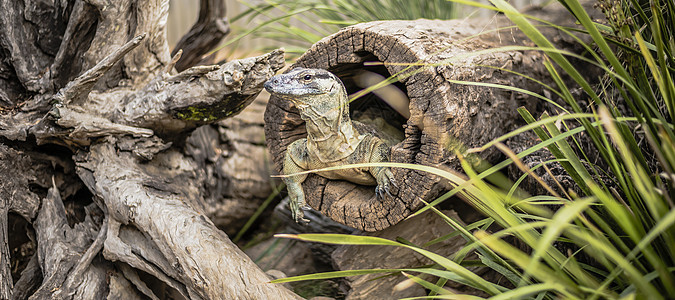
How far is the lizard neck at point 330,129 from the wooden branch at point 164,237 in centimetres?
47

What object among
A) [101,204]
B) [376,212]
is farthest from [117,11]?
[376,212]

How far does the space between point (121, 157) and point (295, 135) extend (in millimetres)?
768

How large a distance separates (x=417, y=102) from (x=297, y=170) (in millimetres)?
533

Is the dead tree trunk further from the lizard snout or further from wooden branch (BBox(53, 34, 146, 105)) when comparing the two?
the lizard snout

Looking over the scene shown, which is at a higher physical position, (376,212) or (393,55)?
(393,55)

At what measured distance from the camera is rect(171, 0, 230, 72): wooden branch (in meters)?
2.83

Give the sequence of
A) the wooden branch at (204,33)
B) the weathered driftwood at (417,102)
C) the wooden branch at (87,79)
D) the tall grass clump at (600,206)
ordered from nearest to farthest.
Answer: the tall grass clump at (600,206) → the weathered driftwood at (417,102) → the wooden branch at (87,79) → the wooden branch at (204,33)

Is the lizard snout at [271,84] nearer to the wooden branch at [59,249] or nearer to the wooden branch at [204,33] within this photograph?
the wooden branch at [59,249]

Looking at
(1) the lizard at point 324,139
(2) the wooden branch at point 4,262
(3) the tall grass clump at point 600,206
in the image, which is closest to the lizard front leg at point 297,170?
(1) the lizard at point 324,139

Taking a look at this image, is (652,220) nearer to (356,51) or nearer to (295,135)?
(356,51)

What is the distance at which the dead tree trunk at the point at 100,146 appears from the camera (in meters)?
1.92

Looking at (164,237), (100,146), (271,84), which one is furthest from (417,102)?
(100,146)

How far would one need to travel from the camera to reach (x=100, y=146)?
2193 millimetres

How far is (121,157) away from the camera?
7.27 feet
